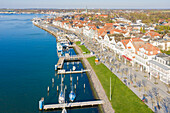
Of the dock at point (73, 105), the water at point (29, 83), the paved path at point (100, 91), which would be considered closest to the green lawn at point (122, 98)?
the paved path at point (100, 91)

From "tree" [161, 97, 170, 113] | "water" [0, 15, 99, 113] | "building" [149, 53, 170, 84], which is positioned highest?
"building" [149, 53, 170, 84]

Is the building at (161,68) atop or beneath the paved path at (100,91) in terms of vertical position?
atop

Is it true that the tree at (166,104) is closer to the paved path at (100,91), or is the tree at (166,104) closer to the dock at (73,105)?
the paved path at (100,91)

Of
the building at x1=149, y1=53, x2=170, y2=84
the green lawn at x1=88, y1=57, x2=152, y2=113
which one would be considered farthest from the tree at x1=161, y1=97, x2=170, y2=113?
the building at x1=149, y1=53, x2=170, y2=84

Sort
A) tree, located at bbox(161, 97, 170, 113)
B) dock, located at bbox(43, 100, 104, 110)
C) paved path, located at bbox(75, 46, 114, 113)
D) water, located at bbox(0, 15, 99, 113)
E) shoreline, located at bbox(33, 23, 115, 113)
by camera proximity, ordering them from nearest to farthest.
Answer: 1. tree, located at bbox(161, 97, 170, 113)
2. paved path, located at bbox(75, 46, 114, 113)
3. shoreline, located at bbox(33, 23, 115, 113)
4. dock, located at bbox(43, 100, 104, 110)
5. water, located at bbox(0, 15, 99, 113)

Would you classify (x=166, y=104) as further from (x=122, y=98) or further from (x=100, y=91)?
(x=100, y=91)

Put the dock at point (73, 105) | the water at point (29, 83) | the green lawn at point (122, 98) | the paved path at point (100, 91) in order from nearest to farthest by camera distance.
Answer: the green lawn at point (122, 98) → the paved path at point (100, 91) → the dock at point (73, 105) → the water at point (29, 83)

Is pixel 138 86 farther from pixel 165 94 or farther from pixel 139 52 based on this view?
pixel 139 52

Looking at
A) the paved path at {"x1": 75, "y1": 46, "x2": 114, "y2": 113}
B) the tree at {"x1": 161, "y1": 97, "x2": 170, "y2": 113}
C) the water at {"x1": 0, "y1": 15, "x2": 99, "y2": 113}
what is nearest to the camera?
the tree at {"x1": 161, "y1": 97, "x2": 170, "y2": 113}

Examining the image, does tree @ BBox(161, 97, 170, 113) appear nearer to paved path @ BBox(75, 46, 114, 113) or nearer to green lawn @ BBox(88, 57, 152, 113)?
green lawn @ BBox(88, 57, 152, 113)

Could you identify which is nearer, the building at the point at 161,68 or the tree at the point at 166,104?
the tree at the point at 166,104

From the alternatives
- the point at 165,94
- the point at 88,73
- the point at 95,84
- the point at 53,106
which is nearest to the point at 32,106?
the point at 53,106
